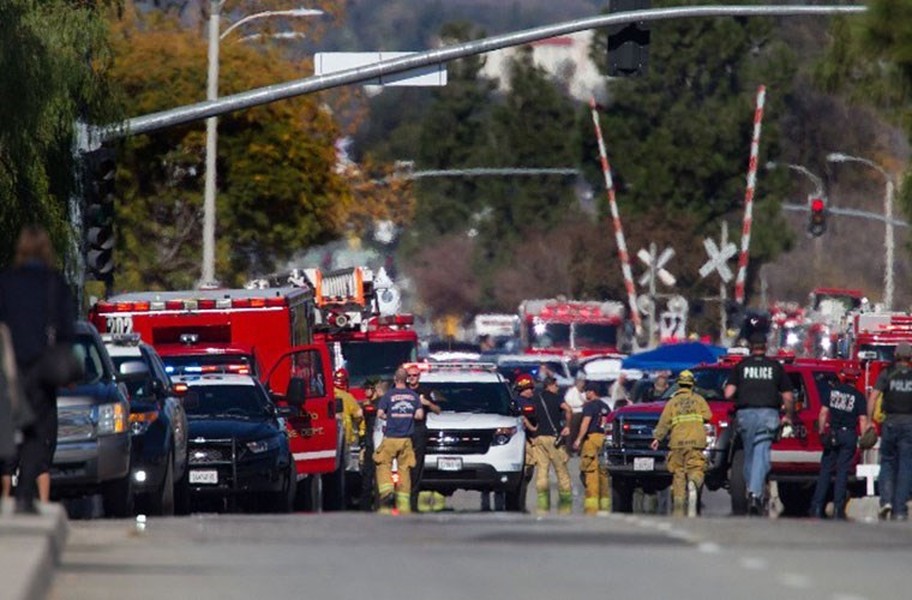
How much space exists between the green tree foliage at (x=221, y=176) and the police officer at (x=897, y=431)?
24.9 m

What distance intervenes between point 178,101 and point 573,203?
5377 centimetres

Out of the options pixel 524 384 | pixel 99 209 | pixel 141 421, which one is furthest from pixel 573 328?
pixel 141 421

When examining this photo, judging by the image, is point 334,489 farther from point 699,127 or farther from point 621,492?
point 699,127

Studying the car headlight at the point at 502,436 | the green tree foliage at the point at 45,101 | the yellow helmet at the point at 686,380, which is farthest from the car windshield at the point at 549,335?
the green tree foliage at the point at 45,101

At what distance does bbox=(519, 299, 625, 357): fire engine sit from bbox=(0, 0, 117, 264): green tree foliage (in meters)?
42.8

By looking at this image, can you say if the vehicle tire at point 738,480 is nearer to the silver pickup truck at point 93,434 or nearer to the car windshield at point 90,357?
the silver pickup truck at point 93,434

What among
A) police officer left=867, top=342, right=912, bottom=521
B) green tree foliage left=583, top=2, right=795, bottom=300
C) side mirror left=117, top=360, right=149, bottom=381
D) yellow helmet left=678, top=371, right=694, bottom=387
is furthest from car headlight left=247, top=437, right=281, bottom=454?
green tree foliage left=583, top=2, right=795, bottom=300

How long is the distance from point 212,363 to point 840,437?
25.3 ft

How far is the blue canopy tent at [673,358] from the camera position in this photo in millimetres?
50075

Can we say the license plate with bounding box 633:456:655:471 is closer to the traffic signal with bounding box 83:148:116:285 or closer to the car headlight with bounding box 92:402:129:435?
the traffic signal with bounding box 83:148:116:285

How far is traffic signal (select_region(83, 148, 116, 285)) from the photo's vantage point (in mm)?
28719

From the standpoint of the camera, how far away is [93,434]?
21609 millimetres

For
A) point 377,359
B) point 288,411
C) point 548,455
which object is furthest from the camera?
point 377,359

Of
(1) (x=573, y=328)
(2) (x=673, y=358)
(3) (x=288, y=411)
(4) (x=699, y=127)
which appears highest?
(4) (x=699, y=127)
